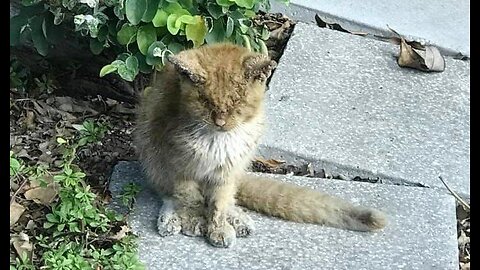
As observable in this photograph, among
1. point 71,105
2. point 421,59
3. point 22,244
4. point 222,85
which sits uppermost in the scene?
point 222,85

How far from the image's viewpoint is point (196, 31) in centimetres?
417

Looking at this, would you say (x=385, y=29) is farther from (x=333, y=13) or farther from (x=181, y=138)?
(x=181, y=138)

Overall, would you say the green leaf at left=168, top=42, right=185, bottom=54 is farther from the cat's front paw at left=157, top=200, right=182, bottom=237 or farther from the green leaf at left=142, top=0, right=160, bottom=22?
the cat's front paw at left=157, top=200, right=182, bottom=237

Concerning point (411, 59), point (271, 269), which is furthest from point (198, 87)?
point (411, 59)

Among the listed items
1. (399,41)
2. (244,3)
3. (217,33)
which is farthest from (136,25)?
(399,41)

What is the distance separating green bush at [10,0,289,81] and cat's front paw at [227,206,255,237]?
0.79m

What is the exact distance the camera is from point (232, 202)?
395 cm

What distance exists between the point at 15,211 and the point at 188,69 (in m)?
1.05

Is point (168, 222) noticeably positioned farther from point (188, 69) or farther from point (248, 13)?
point (248, 13)

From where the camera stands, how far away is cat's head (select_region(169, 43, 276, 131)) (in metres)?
3.50

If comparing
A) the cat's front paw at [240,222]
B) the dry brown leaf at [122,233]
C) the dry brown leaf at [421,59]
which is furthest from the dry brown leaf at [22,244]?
the dry brown leaf at [421,59]

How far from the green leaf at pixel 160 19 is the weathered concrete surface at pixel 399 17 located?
1.51 meters

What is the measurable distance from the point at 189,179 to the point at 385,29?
206 cm

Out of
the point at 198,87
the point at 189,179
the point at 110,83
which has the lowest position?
the point at 110,83
